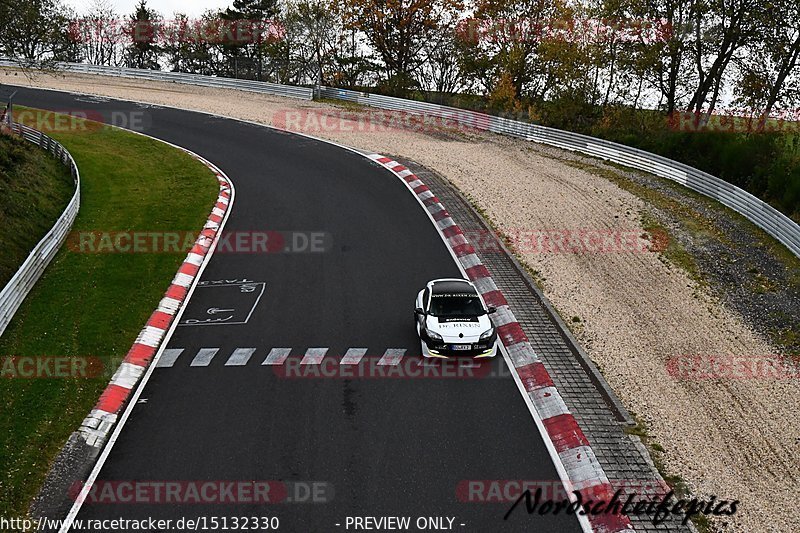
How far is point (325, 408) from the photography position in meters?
11.9

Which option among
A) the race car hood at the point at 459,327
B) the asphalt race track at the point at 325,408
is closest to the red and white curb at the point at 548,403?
the asphalt race track at the point at 325,408

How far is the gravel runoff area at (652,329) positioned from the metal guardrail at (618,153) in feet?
4.88

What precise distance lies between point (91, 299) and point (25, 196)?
25.8 ft

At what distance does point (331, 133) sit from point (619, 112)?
51.7 ft

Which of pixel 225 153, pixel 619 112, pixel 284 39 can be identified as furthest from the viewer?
pixel 284 39

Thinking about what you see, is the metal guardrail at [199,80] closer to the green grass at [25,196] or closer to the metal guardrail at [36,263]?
the green grass at [25,196]

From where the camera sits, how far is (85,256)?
58.8ft

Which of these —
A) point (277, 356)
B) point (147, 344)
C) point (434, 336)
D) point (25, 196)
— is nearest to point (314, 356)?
point (277, 356)

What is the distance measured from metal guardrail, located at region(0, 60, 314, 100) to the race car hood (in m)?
34.1

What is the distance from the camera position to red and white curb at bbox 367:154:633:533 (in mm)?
10148

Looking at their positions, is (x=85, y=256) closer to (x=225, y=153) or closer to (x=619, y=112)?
(x=225, y=153)

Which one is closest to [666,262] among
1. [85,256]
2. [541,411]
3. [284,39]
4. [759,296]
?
[759,296]

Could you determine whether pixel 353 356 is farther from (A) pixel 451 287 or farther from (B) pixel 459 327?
(A) pixel 451 287

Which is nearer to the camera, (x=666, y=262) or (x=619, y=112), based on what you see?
(x=666, y=262)
